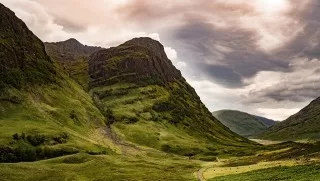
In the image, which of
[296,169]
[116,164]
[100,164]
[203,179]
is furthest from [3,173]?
[296,169]

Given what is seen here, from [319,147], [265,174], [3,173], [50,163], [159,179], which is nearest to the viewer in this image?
[265,174]

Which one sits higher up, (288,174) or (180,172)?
(180,172)

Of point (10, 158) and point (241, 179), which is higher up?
point (10, 158)

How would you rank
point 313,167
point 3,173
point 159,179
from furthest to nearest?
point 3,173 < point 159,179 < point 313,167

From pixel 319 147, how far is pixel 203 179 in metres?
28.4

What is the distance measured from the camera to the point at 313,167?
7056cm

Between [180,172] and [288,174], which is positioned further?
[180,172]

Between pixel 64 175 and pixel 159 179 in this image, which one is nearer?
pixel 159 179

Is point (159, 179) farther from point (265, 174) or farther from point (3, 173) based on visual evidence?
point (3, 173)

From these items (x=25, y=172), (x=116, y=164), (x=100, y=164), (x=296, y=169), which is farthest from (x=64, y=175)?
(x=296, y=169)

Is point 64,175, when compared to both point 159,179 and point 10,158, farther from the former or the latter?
point 10,158

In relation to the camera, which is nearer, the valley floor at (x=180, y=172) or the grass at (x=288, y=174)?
the grass at (x=288, y=174)

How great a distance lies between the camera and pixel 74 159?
156 meters

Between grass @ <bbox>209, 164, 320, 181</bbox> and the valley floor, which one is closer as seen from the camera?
grass @ <bbox>209, 164, 320, 181</bbox>
